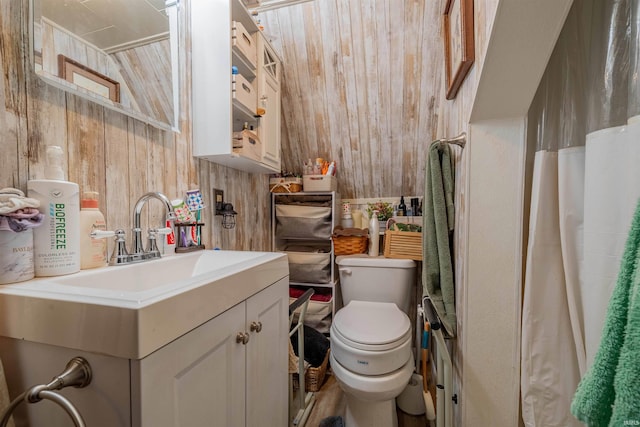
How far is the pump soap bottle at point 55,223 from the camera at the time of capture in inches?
22.6

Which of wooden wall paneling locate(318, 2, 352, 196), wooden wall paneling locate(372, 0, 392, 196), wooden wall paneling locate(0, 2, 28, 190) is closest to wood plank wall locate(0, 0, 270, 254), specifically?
wooden wall paneling locate(0, 2, 28, 190)

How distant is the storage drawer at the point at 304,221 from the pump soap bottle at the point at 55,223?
52.7 inches

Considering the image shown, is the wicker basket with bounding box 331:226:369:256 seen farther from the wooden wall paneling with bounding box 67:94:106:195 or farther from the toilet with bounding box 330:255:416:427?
the wooden wall paneling with bounding box 67:94:106:195

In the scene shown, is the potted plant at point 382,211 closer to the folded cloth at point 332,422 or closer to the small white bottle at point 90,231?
the folded cloth at point 332,422

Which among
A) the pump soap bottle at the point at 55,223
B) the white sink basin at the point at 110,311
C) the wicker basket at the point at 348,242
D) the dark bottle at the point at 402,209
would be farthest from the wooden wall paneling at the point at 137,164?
the dark bottle at the point at 402,209

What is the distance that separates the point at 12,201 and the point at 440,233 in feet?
4.31

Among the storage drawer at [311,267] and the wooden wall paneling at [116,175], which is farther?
the storage drawer at [311,267]

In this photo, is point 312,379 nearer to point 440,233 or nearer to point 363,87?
point 440,233

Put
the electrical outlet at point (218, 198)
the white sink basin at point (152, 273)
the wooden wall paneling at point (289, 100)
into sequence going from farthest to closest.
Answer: the wooden wall paneling at point (289, 100) < the electrical outlet at point (218, 198) < the white sink basin at point (152, 273)

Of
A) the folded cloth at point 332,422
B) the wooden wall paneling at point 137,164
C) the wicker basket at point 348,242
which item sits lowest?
the folded cloth at point 332,422

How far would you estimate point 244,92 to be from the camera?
1182 millimetres

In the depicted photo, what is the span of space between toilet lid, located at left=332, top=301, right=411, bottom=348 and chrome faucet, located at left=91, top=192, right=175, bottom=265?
2.94ft

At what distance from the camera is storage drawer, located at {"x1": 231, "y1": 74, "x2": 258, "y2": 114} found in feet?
3.61

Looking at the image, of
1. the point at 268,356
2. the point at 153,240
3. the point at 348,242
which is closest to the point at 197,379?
the point at 268,356
